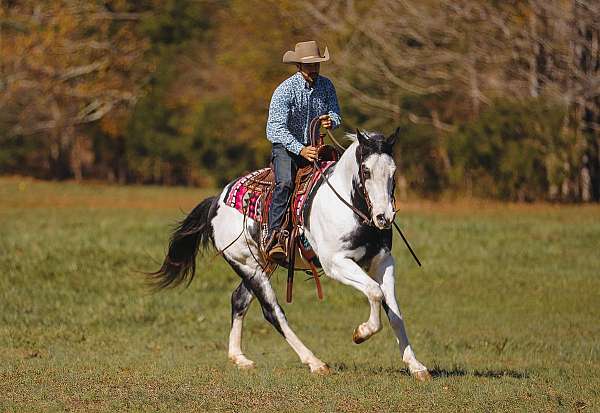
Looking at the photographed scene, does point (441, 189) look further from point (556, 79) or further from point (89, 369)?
point (89, 369)

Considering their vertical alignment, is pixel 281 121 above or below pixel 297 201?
above

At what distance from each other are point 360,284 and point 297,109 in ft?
6.56

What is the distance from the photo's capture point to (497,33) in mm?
32969

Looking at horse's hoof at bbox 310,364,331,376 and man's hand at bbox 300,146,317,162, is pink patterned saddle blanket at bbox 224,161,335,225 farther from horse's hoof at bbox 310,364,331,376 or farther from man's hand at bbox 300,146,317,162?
horse's hoof at bbox 310,364,331,376

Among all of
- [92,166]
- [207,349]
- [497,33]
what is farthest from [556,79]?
[92,166]

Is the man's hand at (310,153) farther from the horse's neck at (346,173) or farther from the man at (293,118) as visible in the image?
the horse's neck at (346,173)

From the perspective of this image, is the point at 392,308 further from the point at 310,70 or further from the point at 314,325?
the point at 314,325

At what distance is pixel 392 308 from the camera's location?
9609 millimetres

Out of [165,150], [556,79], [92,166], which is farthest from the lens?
[92,166]

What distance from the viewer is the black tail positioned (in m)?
12.4

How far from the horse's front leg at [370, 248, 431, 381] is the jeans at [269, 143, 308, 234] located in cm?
120

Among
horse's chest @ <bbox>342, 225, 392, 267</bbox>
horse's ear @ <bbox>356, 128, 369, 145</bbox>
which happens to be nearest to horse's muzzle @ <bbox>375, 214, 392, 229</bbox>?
horse's chest @ <bbox>342, 225, 392, 267</bbox>

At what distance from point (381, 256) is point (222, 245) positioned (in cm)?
254

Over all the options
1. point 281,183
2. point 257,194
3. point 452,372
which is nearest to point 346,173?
point 281,183
